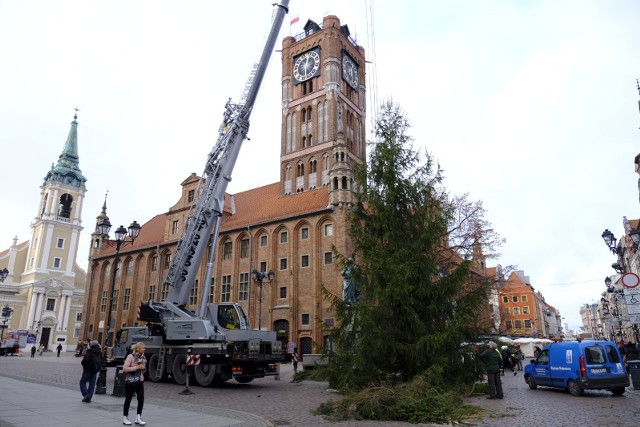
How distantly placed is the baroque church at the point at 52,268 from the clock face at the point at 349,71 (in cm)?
5212

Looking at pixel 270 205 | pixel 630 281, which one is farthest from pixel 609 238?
pixel 270 205

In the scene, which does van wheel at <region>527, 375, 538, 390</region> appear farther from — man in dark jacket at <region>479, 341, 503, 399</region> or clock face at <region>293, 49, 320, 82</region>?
clock face at <region>293, 49, 320, 82</region>

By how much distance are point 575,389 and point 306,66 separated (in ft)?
149

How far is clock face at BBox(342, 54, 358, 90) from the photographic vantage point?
51.3 metres

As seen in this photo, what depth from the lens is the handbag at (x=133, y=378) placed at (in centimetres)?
889

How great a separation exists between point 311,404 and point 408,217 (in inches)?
251

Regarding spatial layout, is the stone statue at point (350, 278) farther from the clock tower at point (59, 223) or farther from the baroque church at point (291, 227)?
the clock tower at point (59, 223)

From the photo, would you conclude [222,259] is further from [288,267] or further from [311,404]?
[311,404]

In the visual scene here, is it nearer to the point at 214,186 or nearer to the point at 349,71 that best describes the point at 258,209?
the point at 349,71

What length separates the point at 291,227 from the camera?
38156 mm

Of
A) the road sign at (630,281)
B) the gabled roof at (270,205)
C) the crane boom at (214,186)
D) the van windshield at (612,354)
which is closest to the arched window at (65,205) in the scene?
the gabled roof at (270,205)

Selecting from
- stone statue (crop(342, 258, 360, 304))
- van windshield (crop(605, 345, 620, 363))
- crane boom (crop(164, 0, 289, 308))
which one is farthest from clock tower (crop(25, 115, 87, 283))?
van windshield (crop(605, 345, 620, 363))

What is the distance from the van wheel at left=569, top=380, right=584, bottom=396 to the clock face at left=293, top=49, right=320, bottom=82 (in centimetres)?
4275

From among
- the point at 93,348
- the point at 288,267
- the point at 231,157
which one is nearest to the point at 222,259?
the point at 288,267
